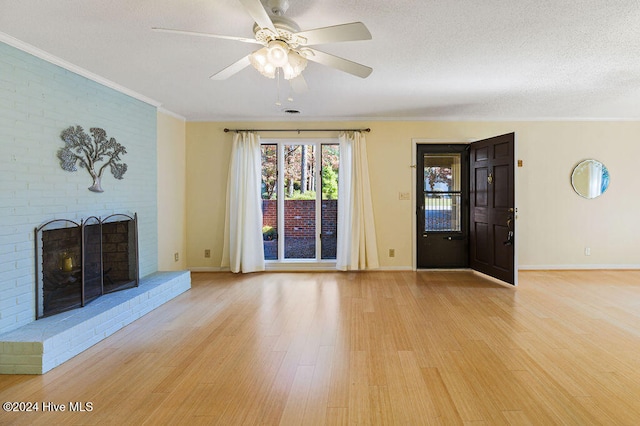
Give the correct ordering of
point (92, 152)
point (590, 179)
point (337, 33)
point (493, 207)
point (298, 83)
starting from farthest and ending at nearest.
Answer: point (590, 179) → point (493, 207) → point (92, 152) → point (298, 83) → point (337, 33)

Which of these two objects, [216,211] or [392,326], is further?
[216,211]

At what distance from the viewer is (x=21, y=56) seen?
8.78 feet

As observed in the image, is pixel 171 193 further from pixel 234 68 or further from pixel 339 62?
pixel 339 62

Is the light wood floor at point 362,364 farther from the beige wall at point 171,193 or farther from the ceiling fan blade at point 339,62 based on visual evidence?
the ceiling fan blade at point 339,62

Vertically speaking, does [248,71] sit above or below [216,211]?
above

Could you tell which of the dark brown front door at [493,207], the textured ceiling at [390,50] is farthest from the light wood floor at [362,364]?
the textured ceiling at [390,50]

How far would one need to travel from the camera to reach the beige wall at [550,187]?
5344 mm

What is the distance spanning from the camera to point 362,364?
244 centimetres

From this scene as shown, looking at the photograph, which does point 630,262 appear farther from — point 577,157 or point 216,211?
point 216,211

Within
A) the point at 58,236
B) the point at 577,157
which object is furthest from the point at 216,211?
the point at 577,157

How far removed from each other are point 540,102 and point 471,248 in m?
2.30

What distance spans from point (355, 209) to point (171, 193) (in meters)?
2.84

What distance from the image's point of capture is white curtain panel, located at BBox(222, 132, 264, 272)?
521cm

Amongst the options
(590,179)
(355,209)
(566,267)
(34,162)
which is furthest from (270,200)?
(590,179)
